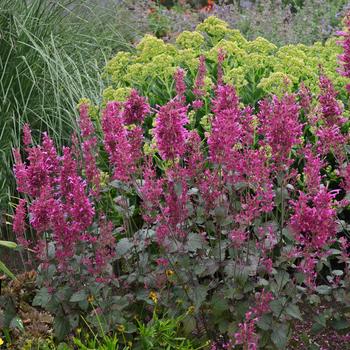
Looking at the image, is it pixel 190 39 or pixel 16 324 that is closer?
pixel 16 324

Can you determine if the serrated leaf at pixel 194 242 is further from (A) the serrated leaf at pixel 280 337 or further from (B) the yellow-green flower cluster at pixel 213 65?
(B) the yellow-green flower cluster at pixel 213 65

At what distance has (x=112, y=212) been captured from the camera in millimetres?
4477

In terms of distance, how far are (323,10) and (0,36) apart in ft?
13.9

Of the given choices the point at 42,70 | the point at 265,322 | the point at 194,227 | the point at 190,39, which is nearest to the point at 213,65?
the point at 190,39

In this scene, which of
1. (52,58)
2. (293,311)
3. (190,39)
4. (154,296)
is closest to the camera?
(293,311)

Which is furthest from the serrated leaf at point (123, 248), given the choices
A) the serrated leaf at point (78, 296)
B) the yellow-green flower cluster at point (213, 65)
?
the yellow-green flower cluster at point (213, 65)

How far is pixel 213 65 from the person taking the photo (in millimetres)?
4973

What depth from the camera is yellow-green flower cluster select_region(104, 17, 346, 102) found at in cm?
455

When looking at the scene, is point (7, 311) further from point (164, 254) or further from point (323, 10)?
point (323, 10)

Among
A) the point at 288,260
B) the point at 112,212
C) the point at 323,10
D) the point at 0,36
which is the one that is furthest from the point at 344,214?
the point at 323,10

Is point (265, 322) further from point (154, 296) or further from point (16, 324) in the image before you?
point (16, 324)

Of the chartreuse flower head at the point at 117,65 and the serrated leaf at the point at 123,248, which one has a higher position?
the chartreuse flower head at the point at 117,65

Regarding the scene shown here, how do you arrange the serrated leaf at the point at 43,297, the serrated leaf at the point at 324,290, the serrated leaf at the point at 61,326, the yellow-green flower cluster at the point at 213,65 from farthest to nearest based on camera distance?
1. the yellow-green flower cluster at the point at 213,65
2. the serrated leaf at the point at 61,326
3. the serrated leaf at the point at 43,297
4. the serrated leaf at the point at 324,290

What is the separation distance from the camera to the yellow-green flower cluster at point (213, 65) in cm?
455
